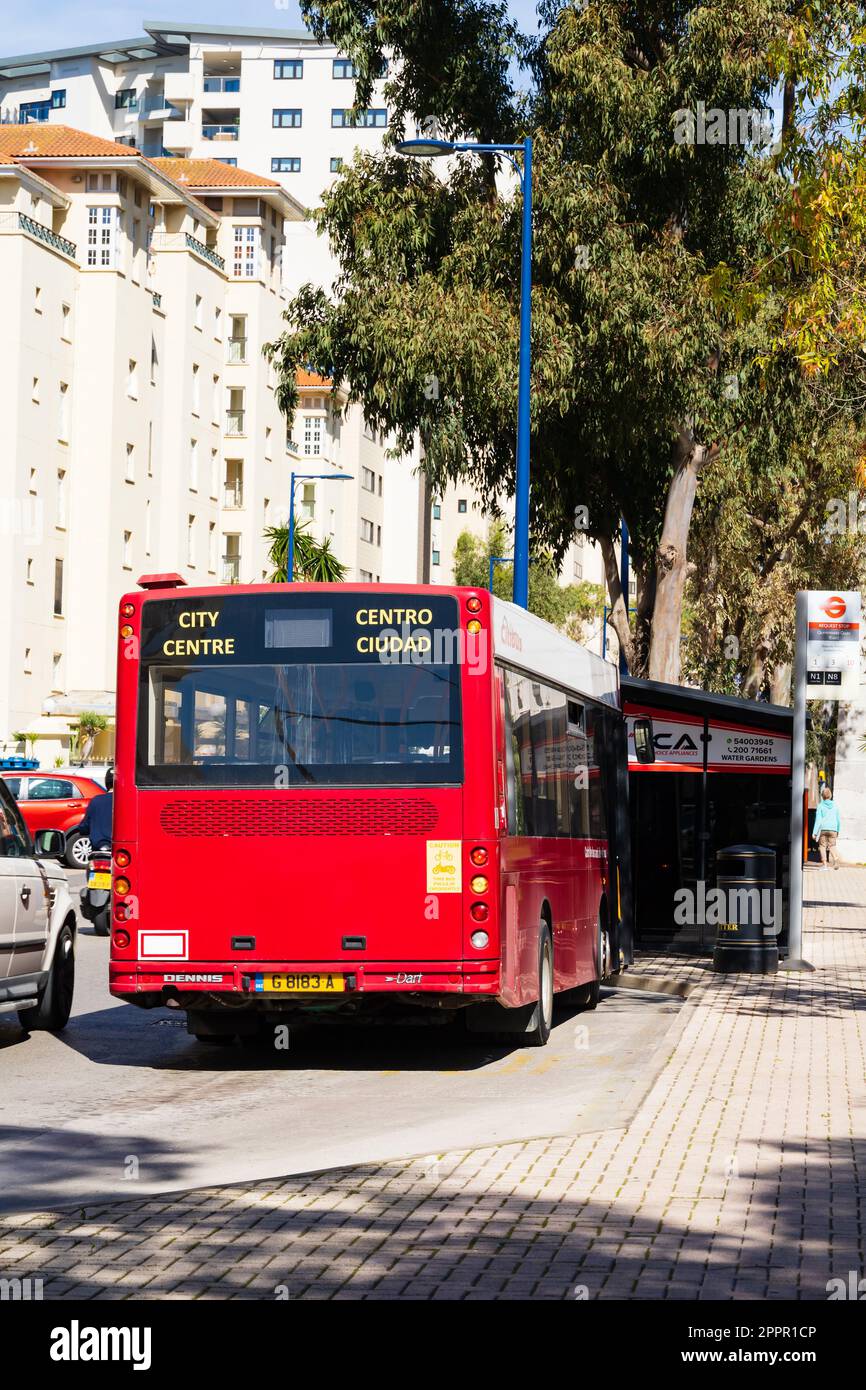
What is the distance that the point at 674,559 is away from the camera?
27.0m

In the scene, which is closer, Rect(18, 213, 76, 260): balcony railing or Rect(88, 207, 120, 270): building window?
Rect(18, 213, 76, 260): balcony railing

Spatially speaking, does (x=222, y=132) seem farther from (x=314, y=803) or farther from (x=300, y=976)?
(x=300, y=976)

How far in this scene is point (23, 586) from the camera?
60719 mm

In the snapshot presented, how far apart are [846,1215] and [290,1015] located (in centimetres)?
590

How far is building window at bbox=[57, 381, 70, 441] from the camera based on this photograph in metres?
63.7

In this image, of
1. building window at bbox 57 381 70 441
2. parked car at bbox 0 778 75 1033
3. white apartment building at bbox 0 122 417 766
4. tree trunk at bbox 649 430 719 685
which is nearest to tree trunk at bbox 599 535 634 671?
tree trunk at bbox 649 430 719 685

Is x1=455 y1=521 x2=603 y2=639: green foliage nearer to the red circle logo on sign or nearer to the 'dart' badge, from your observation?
the red circle logo on sign

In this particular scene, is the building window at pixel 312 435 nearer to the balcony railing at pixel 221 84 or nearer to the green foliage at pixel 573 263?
the balcony railing at pixel 221 84

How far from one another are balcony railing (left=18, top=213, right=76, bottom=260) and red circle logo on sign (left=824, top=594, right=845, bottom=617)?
45172mm

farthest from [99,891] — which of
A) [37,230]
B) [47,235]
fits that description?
[47,235]

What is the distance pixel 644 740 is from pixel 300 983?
958cm
